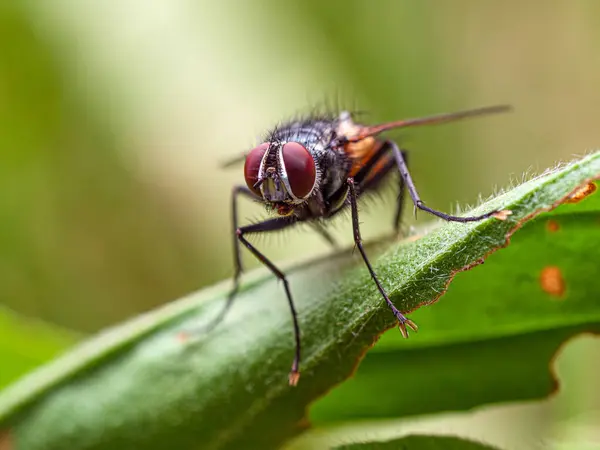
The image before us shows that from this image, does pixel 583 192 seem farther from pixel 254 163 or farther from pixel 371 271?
pixel 254 163

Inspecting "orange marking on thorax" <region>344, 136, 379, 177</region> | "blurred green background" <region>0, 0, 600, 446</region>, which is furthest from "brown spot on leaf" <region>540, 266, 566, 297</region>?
"blurred green background" <region>0, 0, 600, 446</region>

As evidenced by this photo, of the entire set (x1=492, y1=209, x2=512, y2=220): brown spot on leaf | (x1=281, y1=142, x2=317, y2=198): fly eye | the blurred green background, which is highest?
the blurred green background

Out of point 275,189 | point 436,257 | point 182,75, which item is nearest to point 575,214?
point 436,257

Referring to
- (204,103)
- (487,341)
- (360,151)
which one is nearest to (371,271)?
(487,341)

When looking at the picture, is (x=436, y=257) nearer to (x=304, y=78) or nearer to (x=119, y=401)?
(x=119, y=401)

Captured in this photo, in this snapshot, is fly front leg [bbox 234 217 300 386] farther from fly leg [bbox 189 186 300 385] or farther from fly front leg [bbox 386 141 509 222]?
fly front leg [bbox 386 141 509 222]

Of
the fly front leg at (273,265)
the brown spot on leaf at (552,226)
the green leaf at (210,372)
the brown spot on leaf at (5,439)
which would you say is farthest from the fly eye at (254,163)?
the brown spot on leaf at (5,439)

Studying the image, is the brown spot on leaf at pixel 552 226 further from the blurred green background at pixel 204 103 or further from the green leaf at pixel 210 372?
the blurred green background at pixel 204 103
